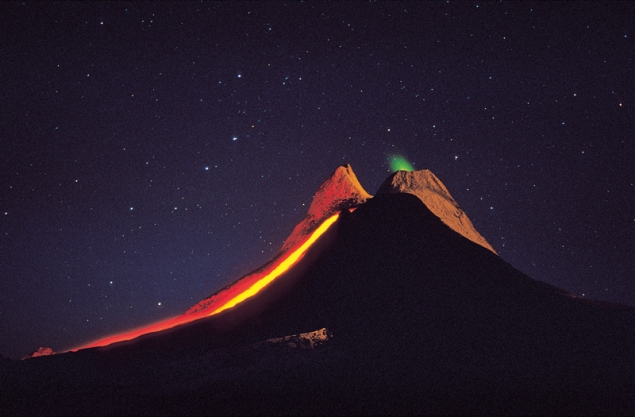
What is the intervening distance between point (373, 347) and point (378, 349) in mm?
147

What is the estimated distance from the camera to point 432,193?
883 inches

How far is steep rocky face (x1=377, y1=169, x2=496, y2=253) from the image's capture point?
2122 centimetres

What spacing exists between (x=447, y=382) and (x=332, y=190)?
12.7 m

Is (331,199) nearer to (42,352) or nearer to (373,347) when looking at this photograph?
(373,347)

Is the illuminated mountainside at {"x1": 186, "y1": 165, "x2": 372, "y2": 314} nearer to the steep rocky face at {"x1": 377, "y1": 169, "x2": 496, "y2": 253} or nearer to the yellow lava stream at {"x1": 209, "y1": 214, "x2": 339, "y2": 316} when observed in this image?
the yellow lava stream at {"x1": 209, "y1": 214, "x2": 339, "y2": 316}

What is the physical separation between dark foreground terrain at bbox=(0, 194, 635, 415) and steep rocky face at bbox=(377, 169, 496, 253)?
450cm

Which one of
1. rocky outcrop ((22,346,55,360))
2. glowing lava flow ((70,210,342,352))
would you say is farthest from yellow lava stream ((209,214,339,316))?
rocky outcrop ((22,346,55,360))

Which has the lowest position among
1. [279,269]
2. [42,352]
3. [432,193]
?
[279,269]

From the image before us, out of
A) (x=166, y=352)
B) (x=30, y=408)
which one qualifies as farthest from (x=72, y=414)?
(x=166, y=352)

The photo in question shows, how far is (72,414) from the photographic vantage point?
910cm

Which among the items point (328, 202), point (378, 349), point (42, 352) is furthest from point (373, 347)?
point (42, 352)

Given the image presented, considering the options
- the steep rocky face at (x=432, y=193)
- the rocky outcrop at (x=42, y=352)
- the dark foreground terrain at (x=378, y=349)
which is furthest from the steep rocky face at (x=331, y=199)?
the rocky outcrop at (x=42, y=352)

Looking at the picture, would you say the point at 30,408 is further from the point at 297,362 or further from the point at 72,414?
the point at 297,362

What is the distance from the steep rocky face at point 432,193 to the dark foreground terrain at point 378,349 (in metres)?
4.50
